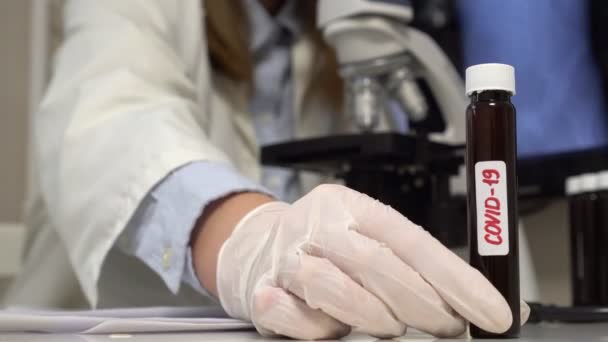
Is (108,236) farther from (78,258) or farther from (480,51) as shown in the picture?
(480,51)

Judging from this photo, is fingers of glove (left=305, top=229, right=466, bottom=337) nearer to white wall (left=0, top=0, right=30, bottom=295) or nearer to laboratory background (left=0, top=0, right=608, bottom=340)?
laboratory background (left=0, top=0, right=608, bottom=340)

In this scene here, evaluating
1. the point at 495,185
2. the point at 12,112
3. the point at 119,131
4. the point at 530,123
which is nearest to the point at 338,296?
the point at 495,185

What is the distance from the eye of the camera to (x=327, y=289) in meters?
0.54

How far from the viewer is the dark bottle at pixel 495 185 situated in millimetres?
525

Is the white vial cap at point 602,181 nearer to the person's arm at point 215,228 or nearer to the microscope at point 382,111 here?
the microscope at point 382,111

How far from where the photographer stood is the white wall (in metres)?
1.87

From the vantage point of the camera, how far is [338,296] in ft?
1.77

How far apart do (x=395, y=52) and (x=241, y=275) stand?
0.55 metres

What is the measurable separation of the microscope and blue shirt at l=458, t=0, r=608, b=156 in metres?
0.09

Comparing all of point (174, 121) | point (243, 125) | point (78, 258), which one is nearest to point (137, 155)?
point (174, 121)

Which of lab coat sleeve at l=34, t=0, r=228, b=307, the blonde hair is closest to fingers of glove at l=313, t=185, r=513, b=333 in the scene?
lab coat sleeve at l=34, t=0, r=228, b=307

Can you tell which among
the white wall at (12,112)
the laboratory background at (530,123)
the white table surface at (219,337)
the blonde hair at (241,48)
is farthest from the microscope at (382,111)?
the white wall at (12,112)

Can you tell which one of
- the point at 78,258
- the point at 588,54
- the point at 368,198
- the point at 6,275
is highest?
the point at 588,54

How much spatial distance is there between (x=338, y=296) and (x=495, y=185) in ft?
0.44
